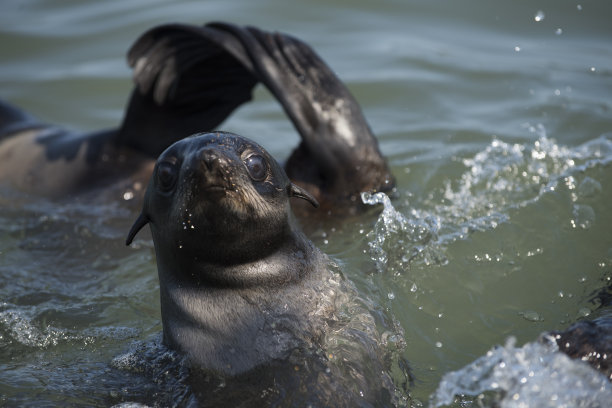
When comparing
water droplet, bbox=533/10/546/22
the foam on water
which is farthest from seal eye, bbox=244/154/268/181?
water droplet, bbox=533/10/546/22

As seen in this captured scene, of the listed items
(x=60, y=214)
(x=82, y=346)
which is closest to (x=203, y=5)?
(x=60, y=214)

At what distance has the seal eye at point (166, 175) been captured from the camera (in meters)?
3.26

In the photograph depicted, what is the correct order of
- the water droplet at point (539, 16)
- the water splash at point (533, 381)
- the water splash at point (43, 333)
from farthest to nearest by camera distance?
the water droplet at point (539, 16) < the water splash at point (43, 333) < the water splash at point (533, 381)

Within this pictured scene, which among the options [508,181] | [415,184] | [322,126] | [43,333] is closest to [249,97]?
[322,126]

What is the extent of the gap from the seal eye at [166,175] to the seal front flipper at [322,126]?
1632 millimetres

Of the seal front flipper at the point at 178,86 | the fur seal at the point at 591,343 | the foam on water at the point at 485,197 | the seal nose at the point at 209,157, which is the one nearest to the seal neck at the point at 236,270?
the seal nose at the point at 209,157

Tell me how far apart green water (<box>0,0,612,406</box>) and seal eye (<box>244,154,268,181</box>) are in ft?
3.12

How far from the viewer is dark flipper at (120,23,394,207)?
4836 millimetres

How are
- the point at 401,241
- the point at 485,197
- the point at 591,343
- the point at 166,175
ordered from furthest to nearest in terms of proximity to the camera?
the point at 485,197, the point at 401,241, the point at 166,175, the point at 591,343

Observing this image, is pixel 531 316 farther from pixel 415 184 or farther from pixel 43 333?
pixel 43 333

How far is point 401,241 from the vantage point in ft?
14.9

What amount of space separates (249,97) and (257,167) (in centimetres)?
222

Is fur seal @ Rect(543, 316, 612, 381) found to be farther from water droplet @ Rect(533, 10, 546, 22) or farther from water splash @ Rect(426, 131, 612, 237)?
water droplet @ Rect(533, 10, 546, 22)

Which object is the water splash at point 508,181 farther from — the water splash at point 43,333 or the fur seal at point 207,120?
the water splash at point 43,333
